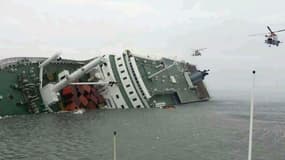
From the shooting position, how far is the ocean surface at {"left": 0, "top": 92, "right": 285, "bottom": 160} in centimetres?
4134

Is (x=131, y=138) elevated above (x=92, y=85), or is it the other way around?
(x=92, y=85)

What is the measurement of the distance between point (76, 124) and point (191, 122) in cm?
2255

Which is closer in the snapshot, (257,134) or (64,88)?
(257,134)

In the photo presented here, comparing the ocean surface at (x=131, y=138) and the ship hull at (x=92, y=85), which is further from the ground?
the ship hull at (x=92, y=85)

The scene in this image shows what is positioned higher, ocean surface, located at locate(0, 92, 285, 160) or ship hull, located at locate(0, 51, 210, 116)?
ship hull, located at locate(0, 51, 210, 116)

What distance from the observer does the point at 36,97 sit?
78.2 metres

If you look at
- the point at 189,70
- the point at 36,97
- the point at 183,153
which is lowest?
the point at 183,153

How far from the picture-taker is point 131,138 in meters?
51.2

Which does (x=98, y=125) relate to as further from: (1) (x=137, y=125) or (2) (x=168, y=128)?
(2) (x=168, y=128)

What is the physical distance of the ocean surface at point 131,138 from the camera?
4134 cm

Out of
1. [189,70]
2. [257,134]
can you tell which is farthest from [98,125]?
[189,70]

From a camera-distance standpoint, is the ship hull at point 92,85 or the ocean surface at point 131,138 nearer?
the ocean surface at point 131,138

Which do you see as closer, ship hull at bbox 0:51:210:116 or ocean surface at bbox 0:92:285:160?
ocean surface at bbox 0:92:285:160

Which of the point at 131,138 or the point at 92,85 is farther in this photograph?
the point at 92,85
